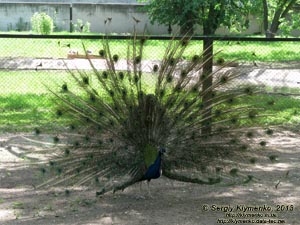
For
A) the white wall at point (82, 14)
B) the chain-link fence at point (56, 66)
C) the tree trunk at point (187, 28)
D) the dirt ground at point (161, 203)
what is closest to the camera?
the dirt ground at point (161, 203)

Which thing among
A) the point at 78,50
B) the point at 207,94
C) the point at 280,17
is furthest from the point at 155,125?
the point at 280,17

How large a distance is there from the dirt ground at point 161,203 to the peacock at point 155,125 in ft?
0.74

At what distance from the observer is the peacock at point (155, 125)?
602cm

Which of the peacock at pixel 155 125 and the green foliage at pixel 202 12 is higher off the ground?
the green foliage at pixel 202 12

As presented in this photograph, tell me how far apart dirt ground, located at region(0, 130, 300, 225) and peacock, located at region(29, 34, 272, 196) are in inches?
8.8

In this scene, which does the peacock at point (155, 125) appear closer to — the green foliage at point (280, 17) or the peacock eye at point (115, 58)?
the peacock eye at point (115, 58)

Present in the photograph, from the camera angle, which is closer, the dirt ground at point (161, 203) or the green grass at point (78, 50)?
the dirt ground at point (161, 203)

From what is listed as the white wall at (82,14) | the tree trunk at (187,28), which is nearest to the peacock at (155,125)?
the tree trunk at (187,28)

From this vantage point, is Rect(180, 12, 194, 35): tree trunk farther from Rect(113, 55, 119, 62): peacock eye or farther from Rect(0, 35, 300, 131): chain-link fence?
Rect(113, 55, 119, 62): peacock eye

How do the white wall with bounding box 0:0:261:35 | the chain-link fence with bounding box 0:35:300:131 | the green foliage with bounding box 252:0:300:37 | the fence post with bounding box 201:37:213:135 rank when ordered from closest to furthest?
1. the fence post with bounding box 201:37:213:135
2. the chain-link fence with bounding box 0:35:300:131
3. the green foliage with bounding box 252:0:300:37
4. the white wall with bounding box 0:0:261:35

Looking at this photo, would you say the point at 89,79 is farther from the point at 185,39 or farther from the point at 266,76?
the point at 266,76

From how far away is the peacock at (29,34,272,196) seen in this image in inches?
237

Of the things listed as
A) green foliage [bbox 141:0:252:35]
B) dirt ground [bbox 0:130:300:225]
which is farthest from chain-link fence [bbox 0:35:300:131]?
green foliage [bbox 141:0:252:35]

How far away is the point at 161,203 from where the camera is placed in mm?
6141
